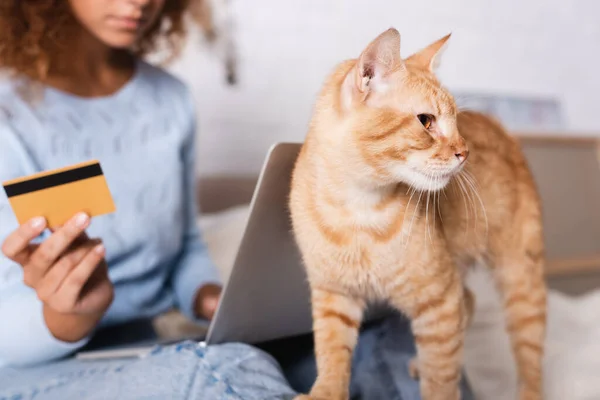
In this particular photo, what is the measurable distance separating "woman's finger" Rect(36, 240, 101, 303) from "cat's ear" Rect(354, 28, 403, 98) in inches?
18.3

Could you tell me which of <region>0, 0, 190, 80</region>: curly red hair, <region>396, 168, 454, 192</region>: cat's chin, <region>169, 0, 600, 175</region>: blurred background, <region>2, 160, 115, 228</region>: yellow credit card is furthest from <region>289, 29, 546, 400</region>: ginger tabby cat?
<region>169, 0, 600, 175</region>: blurred background

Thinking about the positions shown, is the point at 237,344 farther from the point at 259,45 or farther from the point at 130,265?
the point at 259,45

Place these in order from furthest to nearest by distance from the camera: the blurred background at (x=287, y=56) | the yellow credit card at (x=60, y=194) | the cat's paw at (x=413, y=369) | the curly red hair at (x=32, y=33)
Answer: the blurred background at (x=287, y=56) < the curly red hair at (x=32, y=33) < the cat's paw at (x=413, y=369) < the yellow credit card at (x=60, y=194)

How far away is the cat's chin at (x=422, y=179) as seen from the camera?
0.68 m

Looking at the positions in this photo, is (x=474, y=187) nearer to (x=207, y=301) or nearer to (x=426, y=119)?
(x=426, y=119)

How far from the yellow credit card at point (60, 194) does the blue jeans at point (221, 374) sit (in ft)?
0.73

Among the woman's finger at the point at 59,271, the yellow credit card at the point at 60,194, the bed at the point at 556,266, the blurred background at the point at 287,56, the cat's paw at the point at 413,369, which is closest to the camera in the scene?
the yellow credit card at the point at 60,194

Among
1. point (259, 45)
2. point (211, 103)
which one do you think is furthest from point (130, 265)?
point (259, 45)

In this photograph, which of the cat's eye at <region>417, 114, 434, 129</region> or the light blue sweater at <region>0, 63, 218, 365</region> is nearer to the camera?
the cat's eye at <region>417, 114, 434, 129</region>

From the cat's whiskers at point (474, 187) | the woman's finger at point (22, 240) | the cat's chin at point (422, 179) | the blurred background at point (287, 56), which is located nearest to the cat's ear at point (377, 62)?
the cat's chin at point (422, 179)

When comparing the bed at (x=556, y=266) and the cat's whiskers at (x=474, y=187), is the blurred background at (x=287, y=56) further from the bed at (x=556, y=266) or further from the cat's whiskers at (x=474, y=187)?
the cat's whiskers at (x=474, y=187)

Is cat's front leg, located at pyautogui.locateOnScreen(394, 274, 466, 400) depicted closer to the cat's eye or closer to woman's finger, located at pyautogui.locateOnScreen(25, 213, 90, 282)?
the cat's eye

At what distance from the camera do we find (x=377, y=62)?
66 centimetres

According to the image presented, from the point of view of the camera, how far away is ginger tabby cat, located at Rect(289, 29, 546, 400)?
27.1 inches
